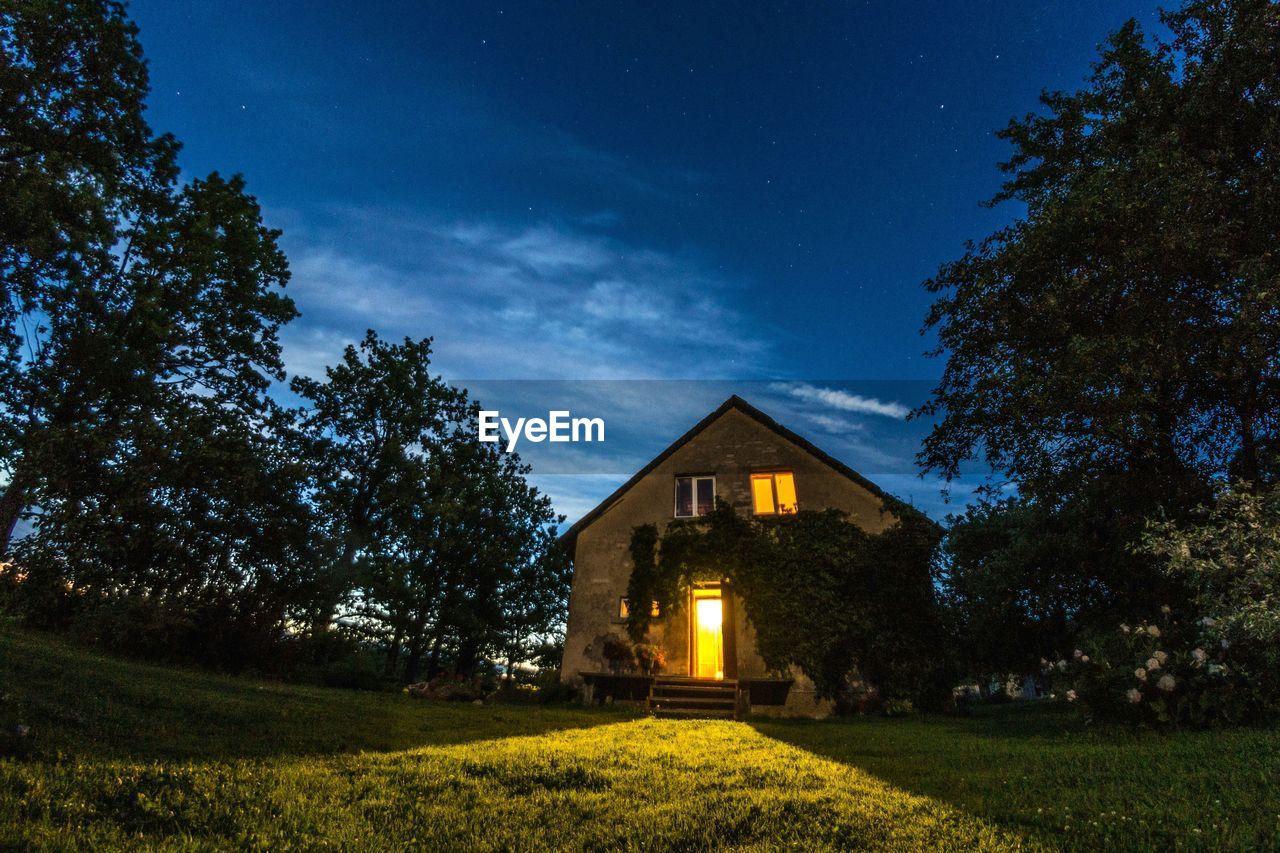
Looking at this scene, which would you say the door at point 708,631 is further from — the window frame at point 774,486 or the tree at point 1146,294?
the tree at point 1146,294

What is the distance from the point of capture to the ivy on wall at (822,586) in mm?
16156

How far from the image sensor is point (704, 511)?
745 inches

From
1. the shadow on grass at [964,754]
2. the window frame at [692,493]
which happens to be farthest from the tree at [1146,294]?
the window frame at [692,493]

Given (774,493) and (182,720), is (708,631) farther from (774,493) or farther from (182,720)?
(182,720)

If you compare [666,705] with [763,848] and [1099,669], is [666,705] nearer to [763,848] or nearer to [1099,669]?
[1099,669]

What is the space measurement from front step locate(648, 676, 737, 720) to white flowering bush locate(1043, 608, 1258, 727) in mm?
7269

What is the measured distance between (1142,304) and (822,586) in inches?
387

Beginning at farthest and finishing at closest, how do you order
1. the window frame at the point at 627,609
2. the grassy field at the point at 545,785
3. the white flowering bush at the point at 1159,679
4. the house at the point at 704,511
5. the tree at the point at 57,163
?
1. the window frame at the point at 627,609
2. the house at the point at 704,511
3. the tree at the point at 57,163
4. the white flowering bush at the point at 1159,679
5. the grassy field at the point at 545,785

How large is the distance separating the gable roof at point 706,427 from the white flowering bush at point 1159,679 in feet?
26.8

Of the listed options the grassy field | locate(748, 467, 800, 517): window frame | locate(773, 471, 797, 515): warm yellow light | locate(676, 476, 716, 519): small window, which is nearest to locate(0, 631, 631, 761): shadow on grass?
the grassy field

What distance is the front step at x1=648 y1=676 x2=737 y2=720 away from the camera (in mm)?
14727

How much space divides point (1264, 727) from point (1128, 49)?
521 inches

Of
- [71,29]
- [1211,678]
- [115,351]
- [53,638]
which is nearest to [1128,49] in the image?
[1211,678]

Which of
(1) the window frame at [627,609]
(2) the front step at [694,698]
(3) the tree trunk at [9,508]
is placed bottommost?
(2) the front step at [694,698]
